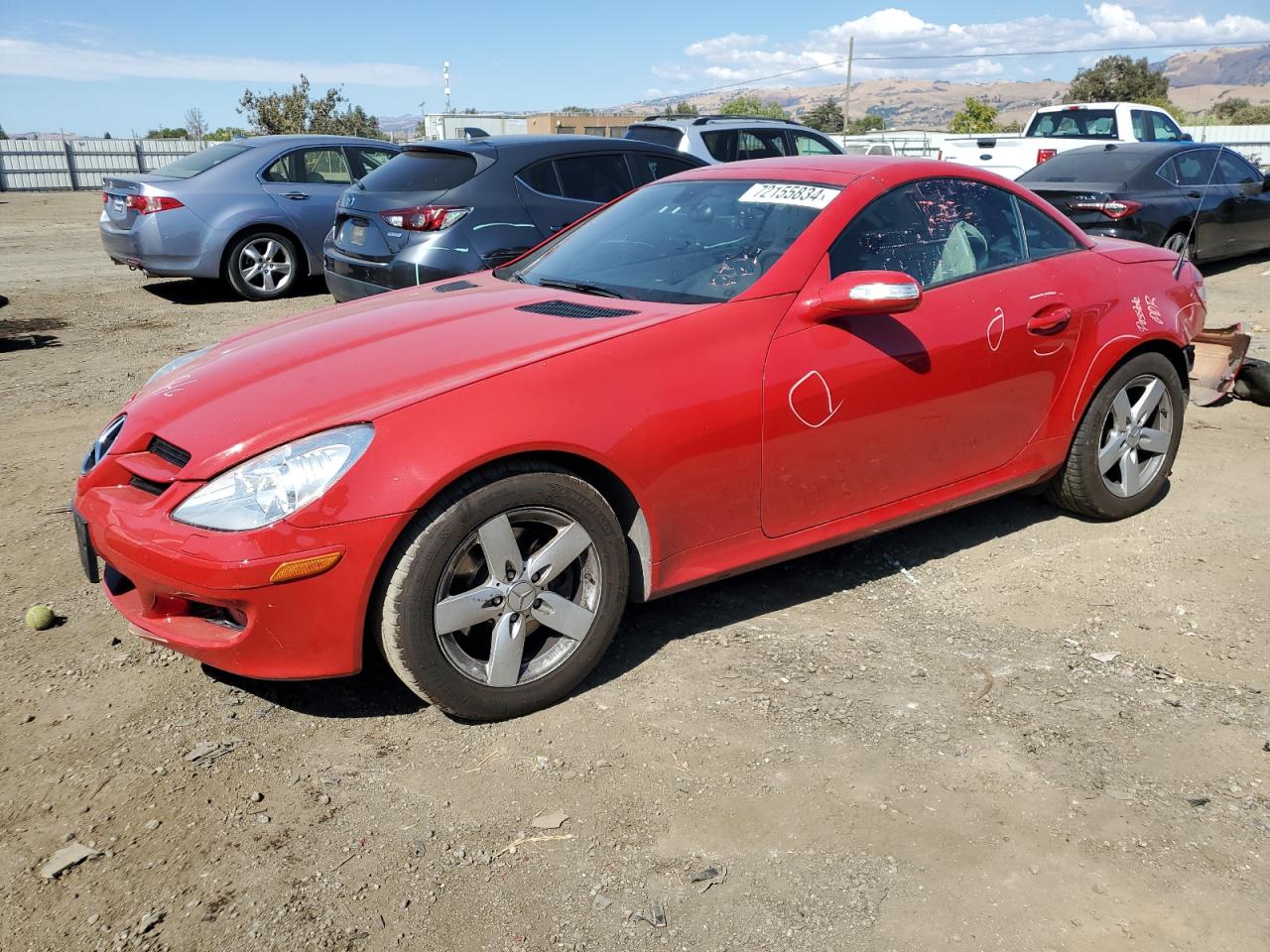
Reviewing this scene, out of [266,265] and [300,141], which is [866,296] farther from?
[300,141]

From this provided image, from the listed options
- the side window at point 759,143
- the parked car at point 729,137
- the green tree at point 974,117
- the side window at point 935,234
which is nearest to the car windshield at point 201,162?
the parked car at point 729,137

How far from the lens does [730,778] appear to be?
290cm

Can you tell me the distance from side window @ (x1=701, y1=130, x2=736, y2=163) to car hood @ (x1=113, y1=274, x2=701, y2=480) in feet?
26.2

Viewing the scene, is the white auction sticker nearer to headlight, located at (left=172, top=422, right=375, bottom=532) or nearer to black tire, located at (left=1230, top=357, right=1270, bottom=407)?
headlight, located at (left=172, top=422, right=375, bottom=532)

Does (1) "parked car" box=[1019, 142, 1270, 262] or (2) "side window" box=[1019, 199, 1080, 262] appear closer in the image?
(2) "side window" box=[1019, 199, 1080, 262]

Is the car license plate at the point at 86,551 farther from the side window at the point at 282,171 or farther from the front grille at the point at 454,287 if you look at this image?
the side window at the point at 282,171

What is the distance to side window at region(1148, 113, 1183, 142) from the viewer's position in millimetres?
14742

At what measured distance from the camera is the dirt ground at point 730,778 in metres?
2.40

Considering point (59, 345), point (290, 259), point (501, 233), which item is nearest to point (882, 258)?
point (501, 233)

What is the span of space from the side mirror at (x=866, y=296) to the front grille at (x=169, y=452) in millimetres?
1943

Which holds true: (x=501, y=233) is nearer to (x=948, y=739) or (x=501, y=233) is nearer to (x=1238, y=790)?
(x=948, y=739)

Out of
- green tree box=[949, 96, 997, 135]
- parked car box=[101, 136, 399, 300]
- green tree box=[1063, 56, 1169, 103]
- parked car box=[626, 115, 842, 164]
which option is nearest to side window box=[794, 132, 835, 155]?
parked car box=[626, 115, 842, 164]

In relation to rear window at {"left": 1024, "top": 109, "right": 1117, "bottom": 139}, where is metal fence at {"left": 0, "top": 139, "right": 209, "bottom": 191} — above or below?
below

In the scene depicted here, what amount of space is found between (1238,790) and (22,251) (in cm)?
1583
